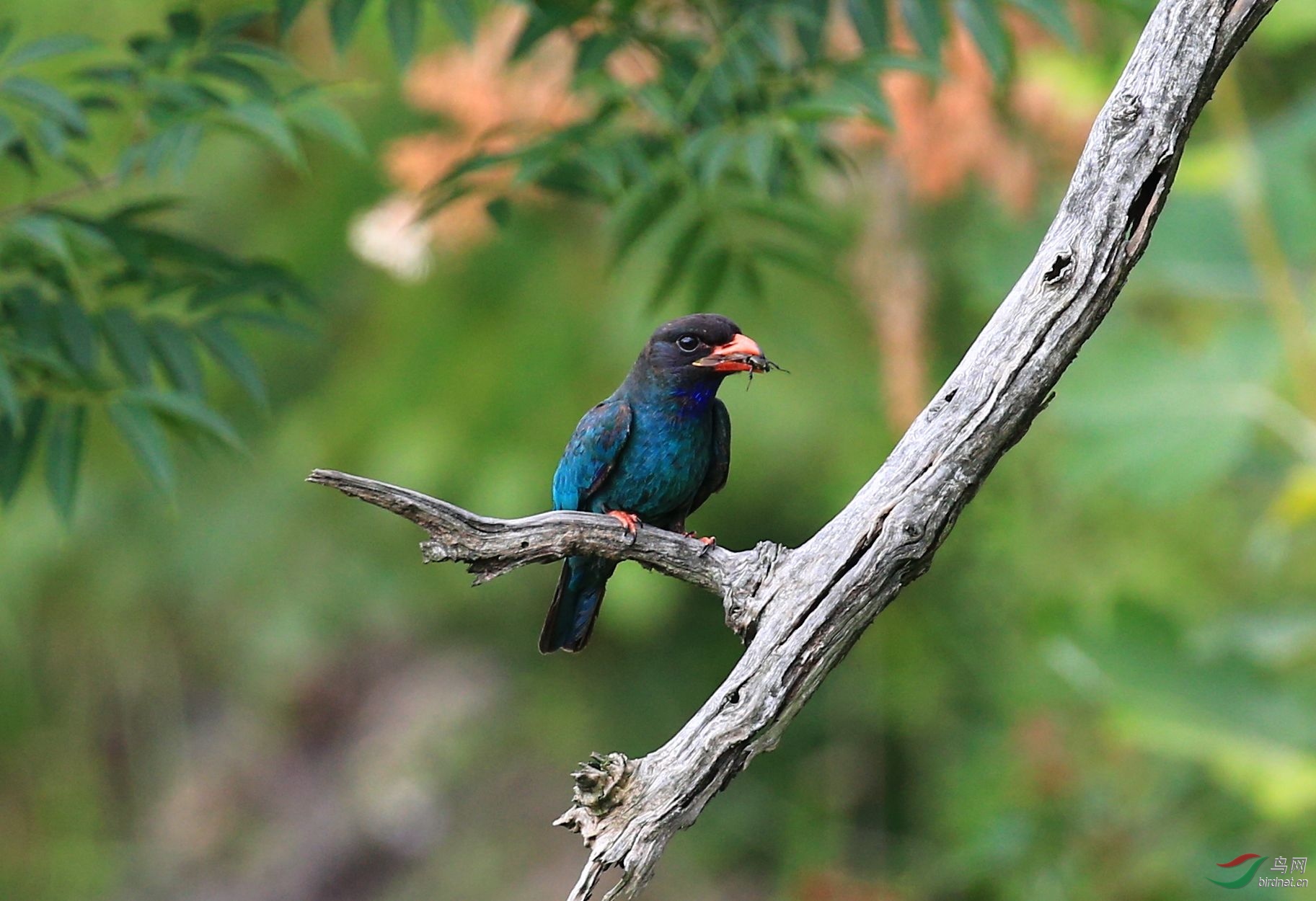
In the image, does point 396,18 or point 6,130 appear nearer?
point 6,130

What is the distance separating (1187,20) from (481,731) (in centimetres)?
733

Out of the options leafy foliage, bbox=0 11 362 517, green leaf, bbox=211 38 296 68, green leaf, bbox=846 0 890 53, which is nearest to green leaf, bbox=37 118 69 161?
leafy foliage, bbox=0 11 362 517

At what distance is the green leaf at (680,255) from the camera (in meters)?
3.78

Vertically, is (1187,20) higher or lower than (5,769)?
lower

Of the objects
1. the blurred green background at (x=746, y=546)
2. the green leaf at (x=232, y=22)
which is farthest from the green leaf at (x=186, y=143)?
the blurred green background at (x=746, y=546)

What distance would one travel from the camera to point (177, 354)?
142 inches

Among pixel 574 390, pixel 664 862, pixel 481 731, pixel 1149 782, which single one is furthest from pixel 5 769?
pixel 1149 782

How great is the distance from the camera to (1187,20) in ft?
8.65

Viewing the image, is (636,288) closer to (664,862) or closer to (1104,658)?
(1104,658)

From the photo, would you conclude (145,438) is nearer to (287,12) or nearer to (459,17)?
(287,12)

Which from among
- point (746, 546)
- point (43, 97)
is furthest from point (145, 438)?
point (746, 546)

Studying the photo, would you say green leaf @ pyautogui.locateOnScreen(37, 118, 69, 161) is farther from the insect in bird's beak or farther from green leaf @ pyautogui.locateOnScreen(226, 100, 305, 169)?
the insect in bird's beak

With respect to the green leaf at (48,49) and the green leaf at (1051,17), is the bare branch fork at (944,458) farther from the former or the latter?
the green leaf at (48,49)

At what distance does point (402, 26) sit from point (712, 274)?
3.43 ft
